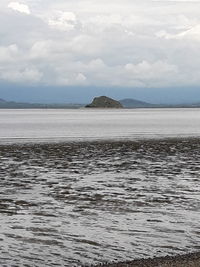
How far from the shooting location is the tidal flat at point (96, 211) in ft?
57.4

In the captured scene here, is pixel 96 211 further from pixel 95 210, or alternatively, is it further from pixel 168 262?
pixel 168 262

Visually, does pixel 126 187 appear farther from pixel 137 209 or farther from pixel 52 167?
pixel 52 167

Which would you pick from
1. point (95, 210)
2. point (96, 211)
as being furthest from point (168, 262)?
point (95, 210)

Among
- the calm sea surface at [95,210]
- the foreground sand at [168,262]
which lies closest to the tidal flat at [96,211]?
the calm sea surface at [95,210]

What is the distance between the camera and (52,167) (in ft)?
137

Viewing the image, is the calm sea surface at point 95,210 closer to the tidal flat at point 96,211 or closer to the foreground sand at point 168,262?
the tidal flat at point 96,211

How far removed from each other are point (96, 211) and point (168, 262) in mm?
9124

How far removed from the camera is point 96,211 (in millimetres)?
23891

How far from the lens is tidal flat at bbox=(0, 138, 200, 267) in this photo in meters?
17.5

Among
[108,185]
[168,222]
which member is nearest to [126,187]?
[108,185]

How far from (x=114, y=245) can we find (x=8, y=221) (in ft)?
18.5

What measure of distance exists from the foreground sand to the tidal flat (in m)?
1.04

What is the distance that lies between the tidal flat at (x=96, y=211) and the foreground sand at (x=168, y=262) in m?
1.04

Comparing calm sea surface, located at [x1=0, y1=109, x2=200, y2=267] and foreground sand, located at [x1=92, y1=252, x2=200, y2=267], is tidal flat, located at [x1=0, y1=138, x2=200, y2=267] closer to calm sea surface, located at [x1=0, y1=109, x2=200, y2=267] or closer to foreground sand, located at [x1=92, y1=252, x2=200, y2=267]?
calm sea surface, located at [x1=0, y1=109, x2=200, y2=267]
